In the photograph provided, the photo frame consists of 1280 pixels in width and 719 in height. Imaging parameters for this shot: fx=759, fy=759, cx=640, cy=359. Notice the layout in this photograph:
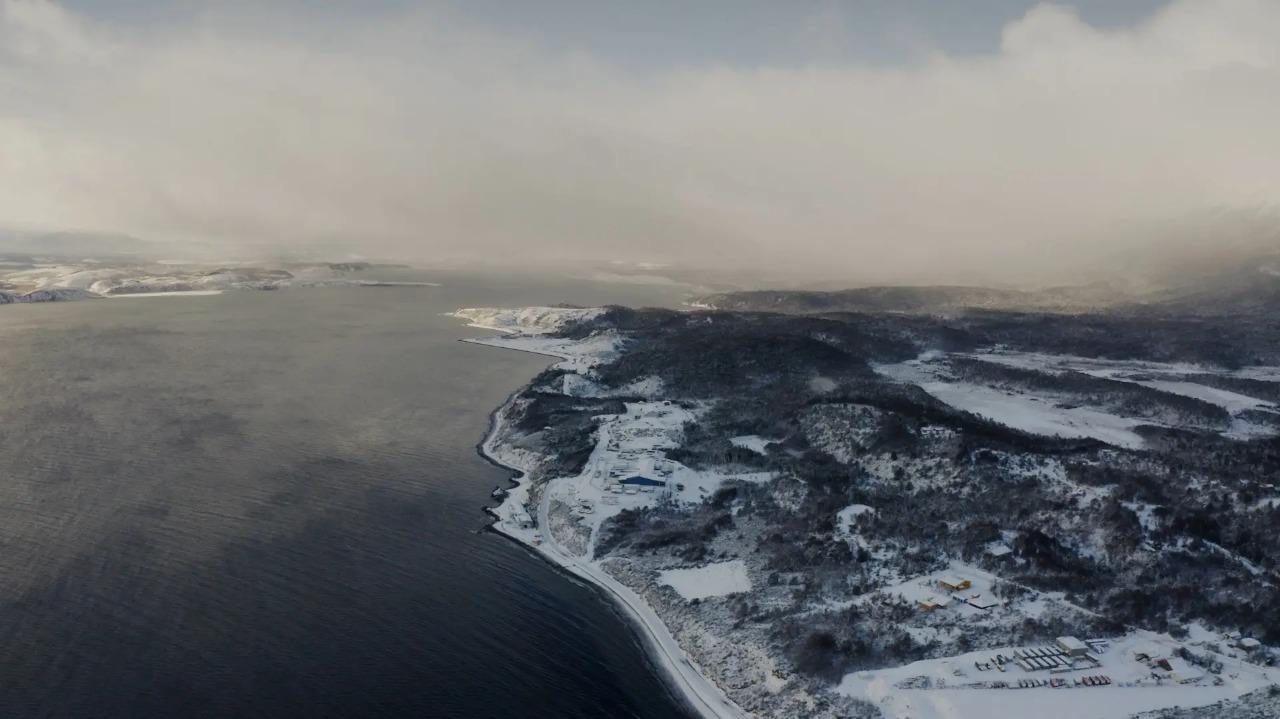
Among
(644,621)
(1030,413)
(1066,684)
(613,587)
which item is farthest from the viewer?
(1030,413)

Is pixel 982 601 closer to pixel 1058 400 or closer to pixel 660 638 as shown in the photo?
pixel 660 638

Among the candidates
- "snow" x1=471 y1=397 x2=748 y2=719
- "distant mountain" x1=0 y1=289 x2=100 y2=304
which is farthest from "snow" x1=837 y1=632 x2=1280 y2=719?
"distant mountain" x1=0 y1=289 x2=100 y2=304

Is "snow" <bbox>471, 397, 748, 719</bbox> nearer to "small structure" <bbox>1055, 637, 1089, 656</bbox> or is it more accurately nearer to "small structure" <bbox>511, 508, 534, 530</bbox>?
"small structure" <bbox>511, 508, 534, 530</bbox>

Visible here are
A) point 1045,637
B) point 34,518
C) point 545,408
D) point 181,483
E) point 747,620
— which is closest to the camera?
point 1045,637

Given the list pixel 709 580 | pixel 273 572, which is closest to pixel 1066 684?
pixel 709 580

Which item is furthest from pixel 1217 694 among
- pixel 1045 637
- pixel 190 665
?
pixel 190 665

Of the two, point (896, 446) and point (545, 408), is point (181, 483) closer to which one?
point (545, 408)

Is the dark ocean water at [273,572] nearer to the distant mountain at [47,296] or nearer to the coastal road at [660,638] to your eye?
the coastal road at [660,638]
